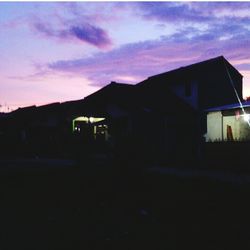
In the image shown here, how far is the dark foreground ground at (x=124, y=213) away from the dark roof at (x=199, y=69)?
13.7 meters

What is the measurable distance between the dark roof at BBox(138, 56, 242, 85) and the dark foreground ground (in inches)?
538

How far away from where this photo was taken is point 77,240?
5254mm

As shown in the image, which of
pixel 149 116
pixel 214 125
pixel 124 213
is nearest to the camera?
pixel 124 213

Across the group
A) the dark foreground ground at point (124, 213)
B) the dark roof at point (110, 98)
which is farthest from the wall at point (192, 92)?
the dark foreground ground at point (124, 213)

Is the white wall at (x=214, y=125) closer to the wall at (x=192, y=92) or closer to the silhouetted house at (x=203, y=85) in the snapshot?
the silhouetted house at (x=203, y=85)

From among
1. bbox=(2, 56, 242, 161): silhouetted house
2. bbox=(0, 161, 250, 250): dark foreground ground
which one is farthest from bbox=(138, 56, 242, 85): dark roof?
bbox=(0, 161, 250, 250): dark foreground ground

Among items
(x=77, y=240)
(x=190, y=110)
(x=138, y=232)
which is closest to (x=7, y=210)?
(x=77, y=240)

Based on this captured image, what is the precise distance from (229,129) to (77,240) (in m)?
18.7

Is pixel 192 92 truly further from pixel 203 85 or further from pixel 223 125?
pixel 223 125

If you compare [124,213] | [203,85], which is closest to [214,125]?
[203,85]

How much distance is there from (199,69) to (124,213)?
18.0 meters

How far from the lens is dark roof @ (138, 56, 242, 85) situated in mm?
23016

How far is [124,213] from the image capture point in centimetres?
689

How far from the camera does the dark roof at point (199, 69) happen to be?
906 inches
